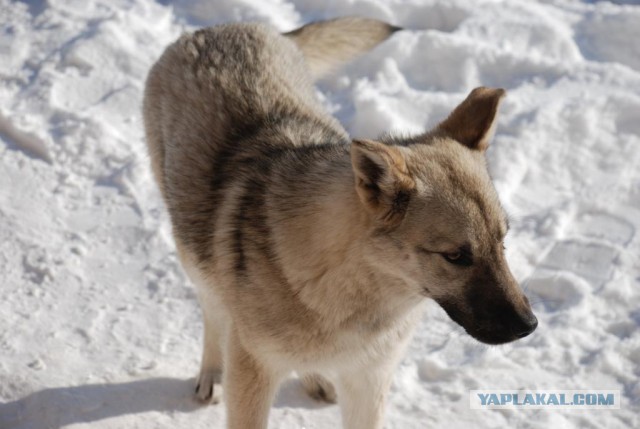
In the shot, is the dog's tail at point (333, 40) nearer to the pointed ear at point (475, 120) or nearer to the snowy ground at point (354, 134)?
the snowy ground at point (354, 134)

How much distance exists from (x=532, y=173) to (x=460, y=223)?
2.81 metres

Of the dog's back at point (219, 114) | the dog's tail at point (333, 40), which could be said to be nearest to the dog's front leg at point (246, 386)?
the dog's back at point (219, 114)

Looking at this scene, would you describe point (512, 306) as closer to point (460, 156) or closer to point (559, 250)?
point (460, 156)

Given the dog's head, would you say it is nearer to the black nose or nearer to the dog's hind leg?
the black nose

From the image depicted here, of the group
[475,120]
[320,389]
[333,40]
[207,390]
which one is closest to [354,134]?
[333,40]

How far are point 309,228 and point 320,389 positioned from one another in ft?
4.29

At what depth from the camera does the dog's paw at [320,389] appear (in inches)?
171

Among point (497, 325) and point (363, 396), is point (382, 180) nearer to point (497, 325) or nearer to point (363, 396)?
point (497, 325)

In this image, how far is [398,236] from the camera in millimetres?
3135

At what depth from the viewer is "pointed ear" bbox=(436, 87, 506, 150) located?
11.4ft

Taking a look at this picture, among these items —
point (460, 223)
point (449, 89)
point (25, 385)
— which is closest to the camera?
point (460, 223)

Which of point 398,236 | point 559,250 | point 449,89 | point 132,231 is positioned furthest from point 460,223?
point 449,89

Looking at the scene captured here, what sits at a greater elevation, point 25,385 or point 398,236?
point 398,236

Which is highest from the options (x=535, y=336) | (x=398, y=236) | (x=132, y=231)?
(x=398, y=236)
